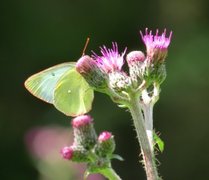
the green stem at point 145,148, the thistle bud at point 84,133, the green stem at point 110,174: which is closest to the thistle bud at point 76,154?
the thistle bud at point 84,133

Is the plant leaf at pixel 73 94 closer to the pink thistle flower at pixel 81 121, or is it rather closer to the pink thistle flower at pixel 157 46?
the pink thistle flower at pixel 81 121

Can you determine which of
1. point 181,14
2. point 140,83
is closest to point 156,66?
point 140,83

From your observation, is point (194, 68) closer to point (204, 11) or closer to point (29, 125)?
point (204, 11)

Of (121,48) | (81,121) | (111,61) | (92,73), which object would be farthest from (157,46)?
(121,48)

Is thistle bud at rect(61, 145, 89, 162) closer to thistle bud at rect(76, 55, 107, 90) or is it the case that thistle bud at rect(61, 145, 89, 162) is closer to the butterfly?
thistle bud at rect(76, 55, 107, 90)

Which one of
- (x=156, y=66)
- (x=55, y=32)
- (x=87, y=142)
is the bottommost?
(x=55, y=32)

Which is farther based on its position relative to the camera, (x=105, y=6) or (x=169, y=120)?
(x=105, y=6)
